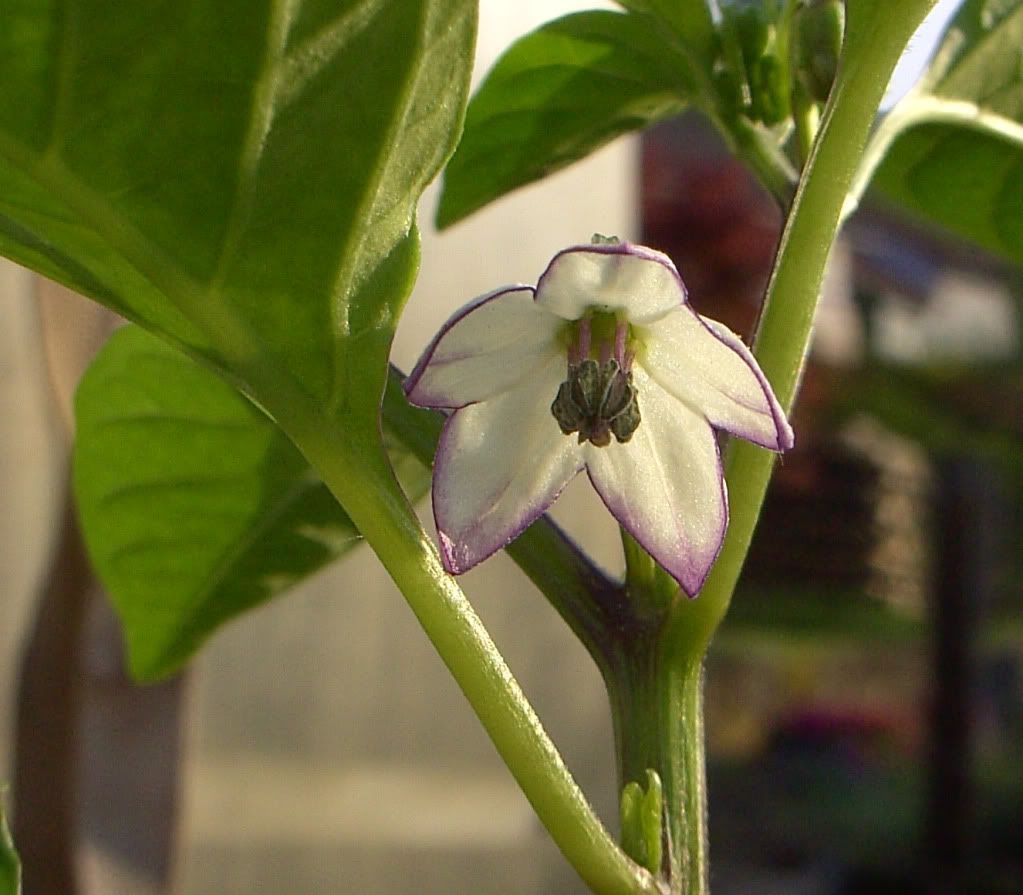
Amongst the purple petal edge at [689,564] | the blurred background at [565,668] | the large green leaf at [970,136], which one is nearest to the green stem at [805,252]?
the purple petal edge at [689,564]

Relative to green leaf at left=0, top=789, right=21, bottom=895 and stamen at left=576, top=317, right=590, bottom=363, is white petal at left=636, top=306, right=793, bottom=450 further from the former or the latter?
green leaf at left=0, top=789, right=21, bottom=895

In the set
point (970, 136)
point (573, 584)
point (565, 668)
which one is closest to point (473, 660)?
point (573, 584)

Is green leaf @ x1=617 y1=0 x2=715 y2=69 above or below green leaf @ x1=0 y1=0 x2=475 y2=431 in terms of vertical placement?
above

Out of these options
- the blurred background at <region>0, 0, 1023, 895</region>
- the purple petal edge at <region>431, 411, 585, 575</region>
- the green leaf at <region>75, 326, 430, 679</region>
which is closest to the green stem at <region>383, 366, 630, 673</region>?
the purple petal edge at <region>431, 411, 585, 575</region>

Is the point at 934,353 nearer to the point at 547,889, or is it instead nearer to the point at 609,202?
the point at 609,202

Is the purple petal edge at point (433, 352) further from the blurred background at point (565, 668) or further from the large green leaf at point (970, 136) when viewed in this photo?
the blurred background at point (565, 668)

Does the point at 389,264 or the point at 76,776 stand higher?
the point at 389,264

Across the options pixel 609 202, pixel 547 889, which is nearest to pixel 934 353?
pixel 609 202
